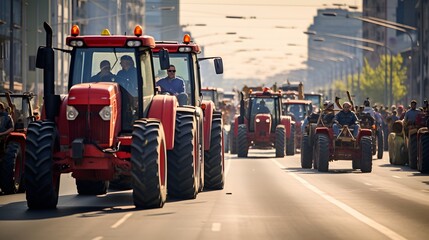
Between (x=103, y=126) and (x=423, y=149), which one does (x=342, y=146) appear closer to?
(x=423, y=149)

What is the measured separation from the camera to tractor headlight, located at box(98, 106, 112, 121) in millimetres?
23203

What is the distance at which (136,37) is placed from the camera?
2428 cm

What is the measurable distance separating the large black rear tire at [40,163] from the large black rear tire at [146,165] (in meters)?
1.37

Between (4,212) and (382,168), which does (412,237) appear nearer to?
(4,212)

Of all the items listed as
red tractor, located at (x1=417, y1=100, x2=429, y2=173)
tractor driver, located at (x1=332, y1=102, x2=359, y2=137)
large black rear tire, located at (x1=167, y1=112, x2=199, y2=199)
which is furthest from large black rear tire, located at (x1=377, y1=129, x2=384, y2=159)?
large black rear tire, located at (x1=167, y1=112, x2=199, y2=199)

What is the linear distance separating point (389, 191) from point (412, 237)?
12440 millimetres

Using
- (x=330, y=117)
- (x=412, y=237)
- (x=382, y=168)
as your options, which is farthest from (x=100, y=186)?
(x=382, y=168)

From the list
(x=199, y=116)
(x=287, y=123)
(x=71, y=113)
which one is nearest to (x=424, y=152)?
(x=199, y=116)

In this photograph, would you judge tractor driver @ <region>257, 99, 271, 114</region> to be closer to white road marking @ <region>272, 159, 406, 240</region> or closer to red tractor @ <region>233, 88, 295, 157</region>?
red tractor @ <region>233, 88, 295, 157</region>

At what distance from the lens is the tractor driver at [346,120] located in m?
41.4

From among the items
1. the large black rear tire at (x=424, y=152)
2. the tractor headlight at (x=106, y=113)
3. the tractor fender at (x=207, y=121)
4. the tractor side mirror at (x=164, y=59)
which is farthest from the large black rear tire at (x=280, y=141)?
the tractor headlight at (x=106, y=113)

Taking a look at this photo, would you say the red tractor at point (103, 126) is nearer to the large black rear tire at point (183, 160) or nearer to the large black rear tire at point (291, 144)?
the large black rear tire at point (183, 160)

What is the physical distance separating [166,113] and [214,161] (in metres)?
4.71

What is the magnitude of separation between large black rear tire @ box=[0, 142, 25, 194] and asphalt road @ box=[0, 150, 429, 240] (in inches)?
25.4
